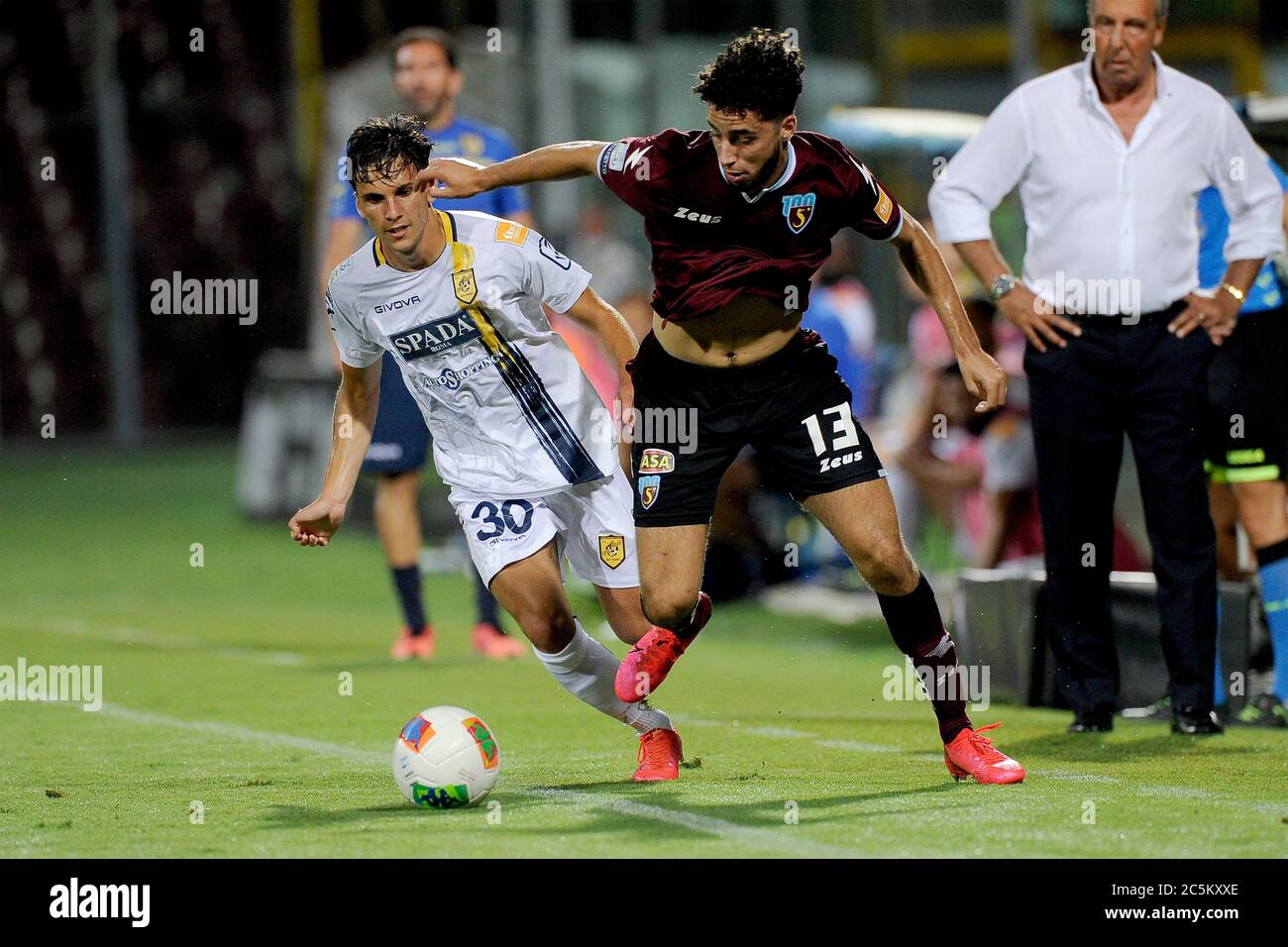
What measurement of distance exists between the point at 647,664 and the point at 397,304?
56.7 inches

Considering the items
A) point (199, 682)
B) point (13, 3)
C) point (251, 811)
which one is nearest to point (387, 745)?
point (251, 811)

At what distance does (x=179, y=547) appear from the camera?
1639 cm

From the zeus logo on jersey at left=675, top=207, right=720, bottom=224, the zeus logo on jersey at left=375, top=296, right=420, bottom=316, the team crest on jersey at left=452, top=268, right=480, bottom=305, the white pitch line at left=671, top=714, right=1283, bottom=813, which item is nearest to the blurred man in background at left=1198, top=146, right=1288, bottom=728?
the white pitch line at left=671, top=714, right=1283, bottom=813

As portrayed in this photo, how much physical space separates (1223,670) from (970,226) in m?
2.15

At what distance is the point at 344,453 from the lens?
6910 mm

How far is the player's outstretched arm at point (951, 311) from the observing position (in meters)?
6.36

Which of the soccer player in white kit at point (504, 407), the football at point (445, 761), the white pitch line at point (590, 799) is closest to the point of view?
the white pitch line at point (590, 799)

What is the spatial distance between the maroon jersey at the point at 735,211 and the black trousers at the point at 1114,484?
4.98 feet

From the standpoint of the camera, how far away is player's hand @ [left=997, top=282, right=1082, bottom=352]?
7.61 m

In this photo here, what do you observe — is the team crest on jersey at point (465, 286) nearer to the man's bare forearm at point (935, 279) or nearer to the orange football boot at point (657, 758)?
the man's bare forearm at point (935, 279)

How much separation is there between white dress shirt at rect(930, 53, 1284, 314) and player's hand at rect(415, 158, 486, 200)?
2.21 meters
